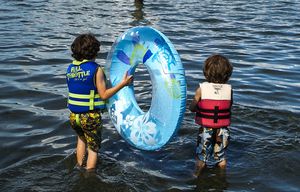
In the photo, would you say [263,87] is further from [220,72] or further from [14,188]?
[14,188]

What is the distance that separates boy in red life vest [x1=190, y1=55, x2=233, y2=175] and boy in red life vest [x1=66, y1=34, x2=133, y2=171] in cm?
84

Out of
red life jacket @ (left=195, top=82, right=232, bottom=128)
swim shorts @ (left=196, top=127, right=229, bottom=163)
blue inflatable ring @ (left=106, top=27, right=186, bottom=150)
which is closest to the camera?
blue inflatable ring @ (left=106, top=27, right=186, bottom=150)

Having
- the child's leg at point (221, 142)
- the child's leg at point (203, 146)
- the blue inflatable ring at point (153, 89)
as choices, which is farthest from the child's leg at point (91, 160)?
the child's leg at point (221, 142)

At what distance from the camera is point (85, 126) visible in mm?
5438

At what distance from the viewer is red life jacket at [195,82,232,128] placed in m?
5.38

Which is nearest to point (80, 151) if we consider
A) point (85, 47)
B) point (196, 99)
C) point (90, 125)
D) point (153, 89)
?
point (90, 125)

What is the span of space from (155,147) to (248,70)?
5.39 meters

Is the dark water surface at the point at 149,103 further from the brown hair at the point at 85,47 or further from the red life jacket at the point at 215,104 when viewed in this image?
the brown hair at the point at 85,47

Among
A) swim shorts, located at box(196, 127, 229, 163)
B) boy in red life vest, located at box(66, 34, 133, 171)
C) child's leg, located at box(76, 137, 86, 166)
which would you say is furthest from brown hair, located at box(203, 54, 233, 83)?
child's leg, located at box(76, 137, 86, 166)

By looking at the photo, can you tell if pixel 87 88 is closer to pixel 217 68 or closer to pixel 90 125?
pixel 90 125

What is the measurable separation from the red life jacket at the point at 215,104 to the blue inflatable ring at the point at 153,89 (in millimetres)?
373

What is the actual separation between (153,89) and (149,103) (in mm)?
2883

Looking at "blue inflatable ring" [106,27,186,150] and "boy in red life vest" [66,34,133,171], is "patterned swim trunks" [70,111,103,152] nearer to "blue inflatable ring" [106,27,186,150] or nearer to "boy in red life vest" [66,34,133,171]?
"boy in red life vest" [66,34,133,171]

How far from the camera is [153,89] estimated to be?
216 inches
